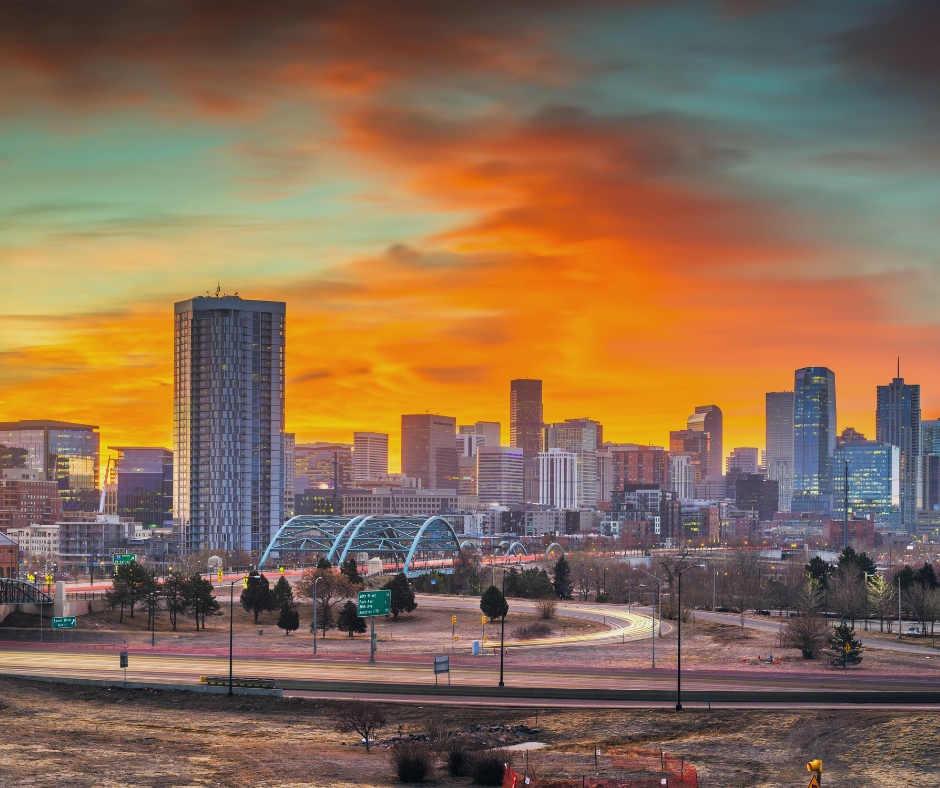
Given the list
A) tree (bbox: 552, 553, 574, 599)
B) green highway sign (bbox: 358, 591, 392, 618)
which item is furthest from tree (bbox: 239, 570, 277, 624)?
tree (bbox: 552, 553, 574, 599)

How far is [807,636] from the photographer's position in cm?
10700

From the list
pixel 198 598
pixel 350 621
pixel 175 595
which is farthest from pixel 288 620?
pixel 175 595

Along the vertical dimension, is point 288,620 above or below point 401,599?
below

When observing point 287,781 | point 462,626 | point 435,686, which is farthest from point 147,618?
point 287,781

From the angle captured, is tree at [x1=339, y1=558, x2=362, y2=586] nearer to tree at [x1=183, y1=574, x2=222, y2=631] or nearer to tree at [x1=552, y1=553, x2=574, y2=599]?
tree at [x1=183, y1=574, x2=222, y2=631]

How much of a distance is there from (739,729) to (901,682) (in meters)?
22.9

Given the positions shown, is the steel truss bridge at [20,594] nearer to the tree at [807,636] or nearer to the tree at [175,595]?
the tree at [175,595]

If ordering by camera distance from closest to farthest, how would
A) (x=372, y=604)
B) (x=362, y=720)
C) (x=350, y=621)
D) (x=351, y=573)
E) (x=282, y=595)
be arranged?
(x=362, y=720) → (x=372, y=604) → (x=350, y=621) → (x=282, y=595) → (x=351, y=573)

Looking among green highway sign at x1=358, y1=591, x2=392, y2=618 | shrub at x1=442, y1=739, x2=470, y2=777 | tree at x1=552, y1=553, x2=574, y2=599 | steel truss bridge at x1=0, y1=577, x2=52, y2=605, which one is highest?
green highway sign at x1=358, y1=591, x2=392, y2=618

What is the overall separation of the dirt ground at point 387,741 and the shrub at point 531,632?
1846 inches

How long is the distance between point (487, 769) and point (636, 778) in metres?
7.74

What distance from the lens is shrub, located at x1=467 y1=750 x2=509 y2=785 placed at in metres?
65.0

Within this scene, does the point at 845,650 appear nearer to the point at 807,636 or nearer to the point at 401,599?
the point at 807,636

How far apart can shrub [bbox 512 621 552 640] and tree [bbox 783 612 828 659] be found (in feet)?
89.1
